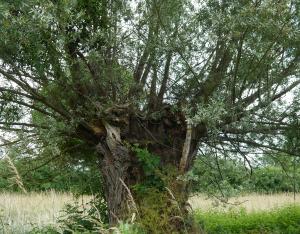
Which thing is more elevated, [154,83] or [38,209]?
[154,83]

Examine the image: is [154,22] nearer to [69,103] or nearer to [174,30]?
[174,30]

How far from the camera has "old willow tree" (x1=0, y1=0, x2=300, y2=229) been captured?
21.5 ft

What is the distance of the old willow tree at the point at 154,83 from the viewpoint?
6.55 m

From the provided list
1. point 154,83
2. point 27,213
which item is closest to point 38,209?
point 27,213

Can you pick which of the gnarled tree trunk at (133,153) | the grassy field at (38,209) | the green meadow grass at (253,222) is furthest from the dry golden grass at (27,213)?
the green meadow grass at (253,222)

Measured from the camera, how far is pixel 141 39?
7.34 m

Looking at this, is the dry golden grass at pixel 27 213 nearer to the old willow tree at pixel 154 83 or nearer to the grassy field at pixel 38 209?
the grassy field at pixel 38 209

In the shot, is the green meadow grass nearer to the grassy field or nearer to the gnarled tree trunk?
the grassy field

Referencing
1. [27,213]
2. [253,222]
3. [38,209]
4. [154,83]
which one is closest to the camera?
[154,83]

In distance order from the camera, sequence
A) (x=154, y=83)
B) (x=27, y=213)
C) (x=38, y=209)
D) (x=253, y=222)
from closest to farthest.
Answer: (x=154, y=83)
(x=27, y=213)
(x=38, y=209)
(x=253, y=222)

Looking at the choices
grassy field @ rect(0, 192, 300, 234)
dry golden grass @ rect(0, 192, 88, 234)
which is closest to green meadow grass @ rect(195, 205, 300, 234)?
grassy field @ rect(0, 192, 300, 234)

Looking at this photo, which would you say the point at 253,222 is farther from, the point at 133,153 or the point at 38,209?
the point at 133,153

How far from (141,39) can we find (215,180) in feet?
7.75

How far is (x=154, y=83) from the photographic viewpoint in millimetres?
7836
